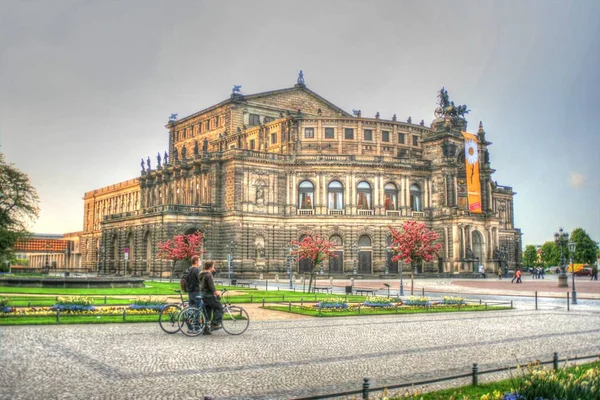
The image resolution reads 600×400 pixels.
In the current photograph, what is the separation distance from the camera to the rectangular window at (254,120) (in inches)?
3602

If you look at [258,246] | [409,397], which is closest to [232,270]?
[258,246]

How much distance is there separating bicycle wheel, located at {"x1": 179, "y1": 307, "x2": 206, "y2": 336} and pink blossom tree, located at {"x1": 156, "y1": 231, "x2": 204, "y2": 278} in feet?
158

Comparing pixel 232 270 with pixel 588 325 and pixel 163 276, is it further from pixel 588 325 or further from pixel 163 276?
pixel 588 325

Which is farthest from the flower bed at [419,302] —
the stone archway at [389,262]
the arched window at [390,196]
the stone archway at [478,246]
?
the stone archway at [478,246]

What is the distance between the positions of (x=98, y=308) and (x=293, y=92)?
243ft

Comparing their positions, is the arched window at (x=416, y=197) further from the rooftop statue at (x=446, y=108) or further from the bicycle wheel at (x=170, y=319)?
the bicycle wheel at (x=170, y=319)

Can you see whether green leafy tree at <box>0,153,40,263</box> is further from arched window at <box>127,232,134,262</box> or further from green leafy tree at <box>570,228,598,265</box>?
green leafy tree at <box>570,228,598,265</box>

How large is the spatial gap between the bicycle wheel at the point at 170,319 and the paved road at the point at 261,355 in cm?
47

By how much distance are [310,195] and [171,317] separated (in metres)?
60.8

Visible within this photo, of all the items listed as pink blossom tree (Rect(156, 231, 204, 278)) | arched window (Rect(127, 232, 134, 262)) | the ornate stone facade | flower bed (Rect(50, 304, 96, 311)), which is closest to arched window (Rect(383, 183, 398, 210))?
the ornate stone facade

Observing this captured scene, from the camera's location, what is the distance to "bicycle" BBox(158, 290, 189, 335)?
62.5 feet

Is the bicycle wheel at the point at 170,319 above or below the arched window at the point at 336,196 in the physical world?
below

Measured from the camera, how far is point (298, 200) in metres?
79.4

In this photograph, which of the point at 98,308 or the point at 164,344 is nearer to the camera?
the point at 164,344
